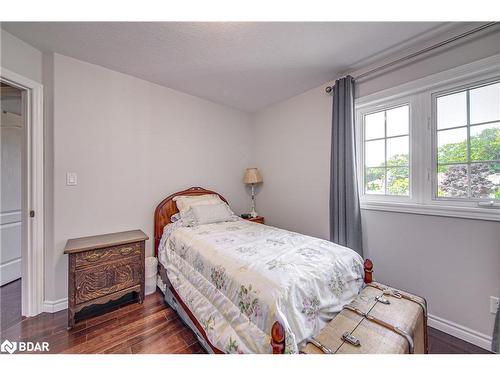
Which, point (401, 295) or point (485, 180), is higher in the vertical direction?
point (485, 180)

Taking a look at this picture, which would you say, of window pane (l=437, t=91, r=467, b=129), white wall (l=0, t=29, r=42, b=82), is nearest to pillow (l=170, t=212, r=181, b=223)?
white wall (l=0, t=29, r=42, b=82)

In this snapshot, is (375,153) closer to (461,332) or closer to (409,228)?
(409,228)

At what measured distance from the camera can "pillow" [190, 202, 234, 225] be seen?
235 centimetres

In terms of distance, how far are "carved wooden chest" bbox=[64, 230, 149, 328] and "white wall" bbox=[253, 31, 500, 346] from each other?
1.95m

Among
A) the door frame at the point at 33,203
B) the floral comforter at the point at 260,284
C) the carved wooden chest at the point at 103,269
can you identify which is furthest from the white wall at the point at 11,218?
the floral comforter at the point at 260,284

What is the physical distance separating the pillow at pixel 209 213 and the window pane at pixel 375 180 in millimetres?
1670

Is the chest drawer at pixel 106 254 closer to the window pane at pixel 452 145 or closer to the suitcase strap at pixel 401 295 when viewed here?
the suitcase strap at pixel 401 295

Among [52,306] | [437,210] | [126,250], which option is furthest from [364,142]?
[52,306]

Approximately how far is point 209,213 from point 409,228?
2.04 metres

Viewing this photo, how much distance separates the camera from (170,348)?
4.68 feet

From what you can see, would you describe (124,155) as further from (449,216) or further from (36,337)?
(449,216)

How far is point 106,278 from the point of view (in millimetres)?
1758

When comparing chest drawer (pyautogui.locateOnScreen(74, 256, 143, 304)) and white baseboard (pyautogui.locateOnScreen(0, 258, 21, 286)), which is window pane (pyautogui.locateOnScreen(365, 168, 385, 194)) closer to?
chest drawer (pyautogui.locateOnScreen(74, 256, 143, 304))
